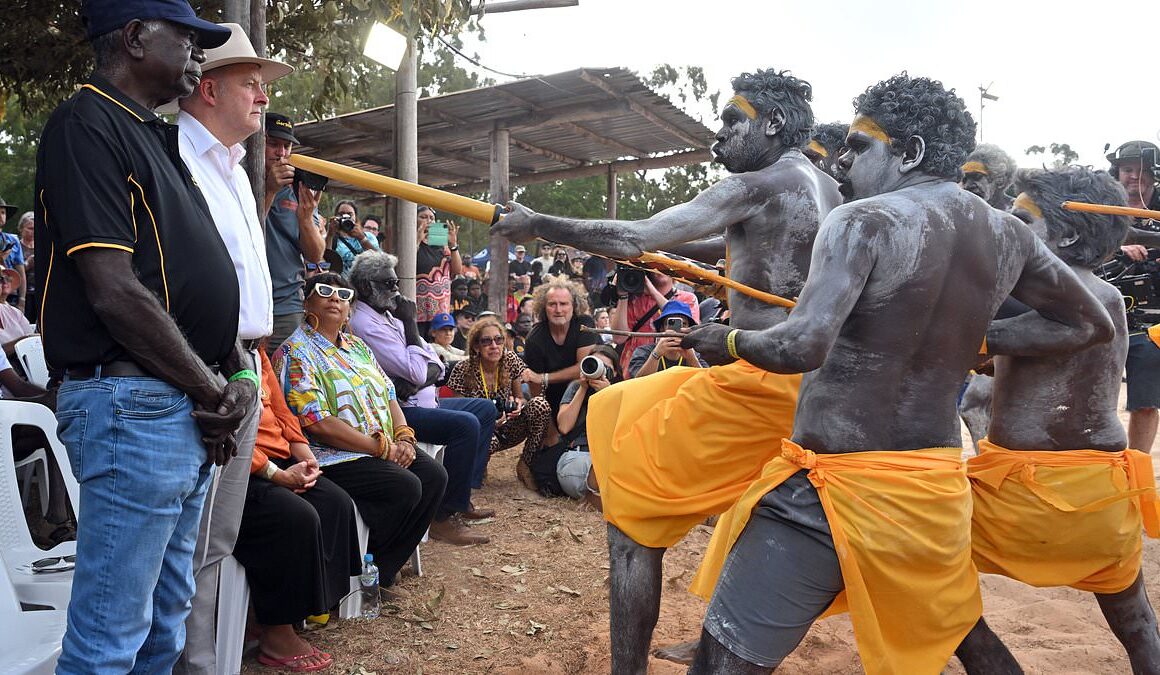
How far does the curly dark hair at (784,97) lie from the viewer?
2.85 metres

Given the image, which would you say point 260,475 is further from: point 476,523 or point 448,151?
point 448,151

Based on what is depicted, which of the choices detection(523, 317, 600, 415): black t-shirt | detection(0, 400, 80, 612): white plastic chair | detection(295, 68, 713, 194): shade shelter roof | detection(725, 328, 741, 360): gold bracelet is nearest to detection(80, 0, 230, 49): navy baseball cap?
detection(725, 328, 741, 360): gold bracelet

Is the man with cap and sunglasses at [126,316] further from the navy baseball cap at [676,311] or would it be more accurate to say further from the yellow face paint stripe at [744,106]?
the navy baseball cap at [676,311]

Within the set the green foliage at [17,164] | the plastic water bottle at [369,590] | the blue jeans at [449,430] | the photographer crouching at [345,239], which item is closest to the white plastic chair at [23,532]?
the plastic water bottle at [369,590]

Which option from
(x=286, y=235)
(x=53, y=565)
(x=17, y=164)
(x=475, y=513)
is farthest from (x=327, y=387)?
(x=17, y=164)

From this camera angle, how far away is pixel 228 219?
7.84ft

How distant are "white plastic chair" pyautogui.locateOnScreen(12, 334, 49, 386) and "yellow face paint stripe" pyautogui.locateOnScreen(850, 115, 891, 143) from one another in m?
4.38

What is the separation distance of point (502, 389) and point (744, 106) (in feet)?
12.5

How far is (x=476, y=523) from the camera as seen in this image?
18.0 feet

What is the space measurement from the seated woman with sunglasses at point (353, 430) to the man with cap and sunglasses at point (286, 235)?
3.9 inches

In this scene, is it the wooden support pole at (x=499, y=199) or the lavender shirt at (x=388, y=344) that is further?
the wooden support pole at (x=499, y=199)

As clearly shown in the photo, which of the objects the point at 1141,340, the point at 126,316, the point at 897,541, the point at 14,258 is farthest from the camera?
the point at 14,258

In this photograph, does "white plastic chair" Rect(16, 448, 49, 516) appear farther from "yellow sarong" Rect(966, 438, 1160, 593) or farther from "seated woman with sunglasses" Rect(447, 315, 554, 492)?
"yellow sarong" Rect(966, 438, 1160, 593)

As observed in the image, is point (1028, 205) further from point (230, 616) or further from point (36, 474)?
point (36, 474)
